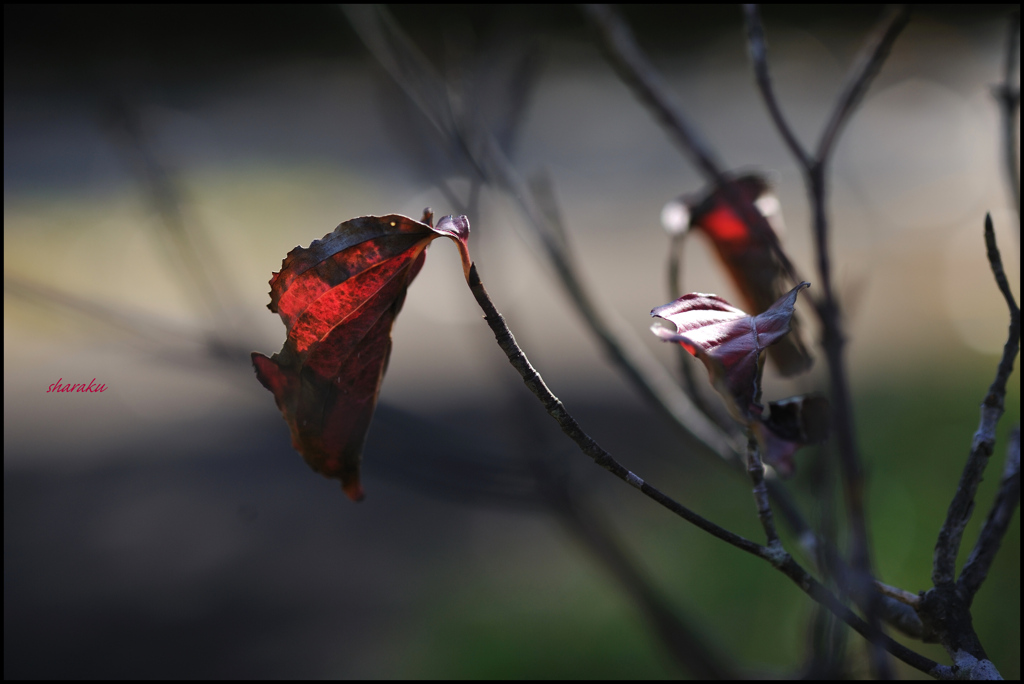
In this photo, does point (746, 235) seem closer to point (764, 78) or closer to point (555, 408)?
point (764, 78)

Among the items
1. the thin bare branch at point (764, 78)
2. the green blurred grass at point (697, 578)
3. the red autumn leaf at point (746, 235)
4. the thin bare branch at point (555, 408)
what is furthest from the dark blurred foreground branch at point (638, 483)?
the green blurred grass at point (697, 578)

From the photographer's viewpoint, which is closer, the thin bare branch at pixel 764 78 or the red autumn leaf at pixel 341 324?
the red autumn leaf at pixel 341 324

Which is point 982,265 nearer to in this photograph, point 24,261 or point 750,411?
point 750,411

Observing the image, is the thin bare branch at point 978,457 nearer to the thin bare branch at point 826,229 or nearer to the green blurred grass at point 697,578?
the thin bare branch at point 826,229

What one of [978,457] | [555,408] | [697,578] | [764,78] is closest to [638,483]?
[555,408]

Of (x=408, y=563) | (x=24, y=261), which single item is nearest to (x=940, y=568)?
(x=408, y=563)

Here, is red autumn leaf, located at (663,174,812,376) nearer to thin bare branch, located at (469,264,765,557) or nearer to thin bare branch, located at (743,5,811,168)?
thin bare branch, located at (743,5,811,168)

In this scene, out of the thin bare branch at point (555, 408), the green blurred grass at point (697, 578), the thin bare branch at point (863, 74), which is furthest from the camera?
the green blurred grass at point (697, 578)

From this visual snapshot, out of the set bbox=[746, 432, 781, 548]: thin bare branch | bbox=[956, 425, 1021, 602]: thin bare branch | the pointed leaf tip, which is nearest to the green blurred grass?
bbox=[956, 425, 1021, 602]: thin bare branch
